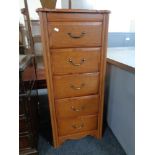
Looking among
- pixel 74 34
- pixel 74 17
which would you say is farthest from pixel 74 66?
pixel 74 17

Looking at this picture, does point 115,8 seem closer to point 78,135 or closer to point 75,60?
point 75,60

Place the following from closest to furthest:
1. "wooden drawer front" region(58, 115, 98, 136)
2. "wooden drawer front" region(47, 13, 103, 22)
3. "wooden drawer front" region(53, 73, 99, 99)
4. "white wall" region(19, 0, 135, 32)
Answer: "wooden drawer front" region(47, 13, 103, 22) → "wooden drawer front" region(53, 73, 99, 99) → "wooden drawer front" region(58, 115, 98, 136) → "white wall" region(19, 0, 135, 32)

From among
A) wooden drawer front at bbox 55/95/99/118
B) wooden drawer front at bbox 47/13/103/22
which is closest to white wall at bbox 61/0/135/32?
wooden drawer front at bbox 47/13/103/22

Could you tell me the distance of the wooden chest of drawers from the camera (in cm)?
95

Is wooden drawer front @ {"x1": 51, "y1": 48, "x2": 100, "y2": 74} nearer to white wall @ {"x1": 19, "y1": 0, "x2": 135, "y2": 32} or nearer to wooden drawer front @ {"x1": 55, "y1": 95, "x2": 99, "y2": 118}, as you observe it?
wooden drawer front @ {"x1": 55, "y1": 95, "x2": 99, "y2": 118}

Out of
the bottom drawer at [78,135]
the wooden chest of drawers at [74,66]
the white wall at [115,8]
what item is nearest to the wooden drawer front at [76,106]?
the wooden chest of drawers at [74,66]

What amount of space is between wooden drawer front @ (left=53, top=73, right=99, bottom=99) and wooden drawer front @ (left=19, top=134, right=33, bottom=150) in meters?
0.36

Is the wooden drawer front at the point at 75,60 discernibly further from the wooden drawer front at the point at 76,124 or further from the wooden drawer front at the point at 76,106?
the wooden drawer front at the point at 76,124

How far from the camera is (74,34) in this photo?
0.99 m

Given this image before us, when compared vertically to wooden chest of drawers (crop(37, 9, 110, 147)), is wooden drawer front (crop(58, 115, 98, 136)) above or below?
below

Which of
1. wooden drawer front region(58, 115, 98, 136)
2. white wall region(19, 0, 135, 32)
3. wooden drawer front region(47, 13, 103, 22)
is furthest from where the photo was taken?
white wall region(19, 0, 135, 32)

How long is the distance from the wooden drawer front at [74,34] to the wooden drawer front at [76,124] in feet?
2.00

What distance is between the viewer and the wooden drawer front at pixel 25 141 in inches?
42.9
